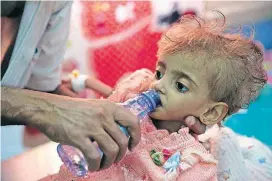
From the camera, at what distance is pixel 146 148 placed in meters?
1.00

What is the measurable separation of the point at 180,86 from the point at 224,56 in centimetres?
11

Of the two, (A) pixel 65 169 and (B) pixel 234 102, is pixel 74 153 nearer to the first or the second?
(A) pixel 65 169

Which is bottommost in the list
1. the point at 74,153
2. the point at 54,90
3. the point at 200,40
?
the point at 54,90

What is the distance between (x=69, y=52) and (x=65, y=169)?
1013mm

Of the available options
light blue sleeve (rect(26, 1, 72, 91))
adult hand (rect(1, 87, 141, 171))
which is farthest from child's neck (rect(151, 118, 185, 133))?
light blue sleeve (rect(26, 1, 72, 91))

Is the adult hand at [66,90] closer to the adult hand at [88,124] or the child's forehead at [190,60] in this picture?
the child's forehead at [190,60]

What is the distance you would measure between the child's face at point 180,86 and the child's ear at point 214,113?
0.10ft

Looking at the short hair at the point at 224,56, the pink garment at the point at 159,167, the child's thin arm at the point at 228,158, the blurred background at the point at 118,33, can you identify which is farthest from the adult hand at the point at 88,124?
the blurred background at the point at 118,33

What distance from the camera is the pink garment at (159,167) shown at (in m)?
0.97

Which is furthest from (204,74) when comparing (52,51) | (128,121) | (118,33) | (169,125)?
(118,33)

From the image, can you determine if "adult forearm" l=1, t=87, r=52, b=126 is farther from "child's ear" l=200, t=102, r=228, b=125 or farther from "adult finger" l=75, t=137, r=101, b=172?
"child's ear" l=200, t=102, r=228, b=125

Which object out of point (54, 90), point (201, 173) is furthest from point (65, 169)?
point (54, 90)

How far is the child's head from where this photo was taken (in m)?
1.00

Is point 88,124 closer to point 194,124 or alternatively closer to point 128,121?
point 128,121
